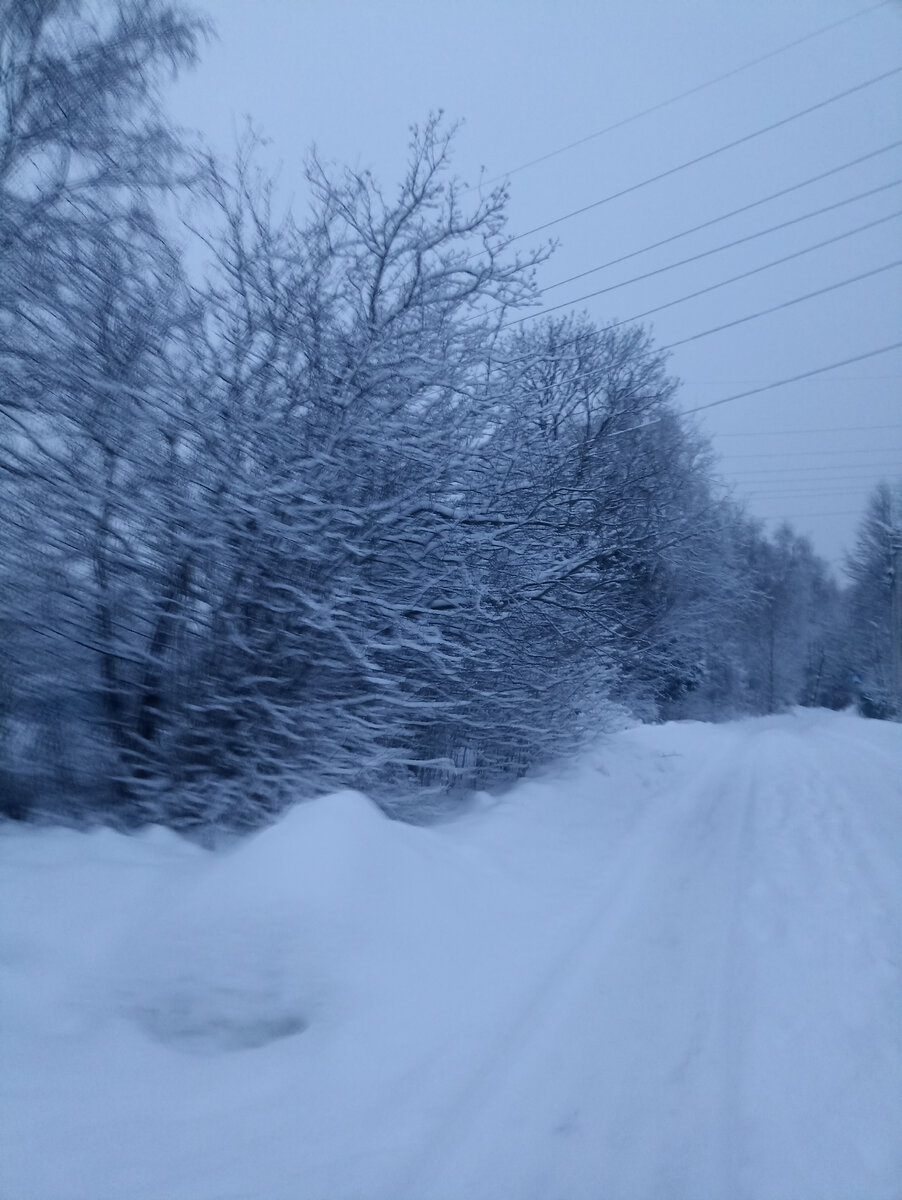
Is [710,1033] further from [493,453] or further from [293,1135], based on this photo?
[493,453]

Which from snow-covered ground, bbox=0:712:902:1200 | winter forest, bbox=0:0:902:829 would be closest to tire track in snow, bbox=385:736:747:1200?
snow-covered ground, bbox=0:712:902:1200

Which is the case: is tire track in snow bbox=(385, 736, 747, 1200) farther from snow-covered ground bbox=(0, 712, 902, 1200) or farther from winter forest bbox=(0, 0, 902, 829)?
winter forest bbox=(0, 0, 902, 829)

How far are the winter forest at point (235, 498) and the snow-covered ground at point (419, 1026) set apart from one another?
1.21 metres

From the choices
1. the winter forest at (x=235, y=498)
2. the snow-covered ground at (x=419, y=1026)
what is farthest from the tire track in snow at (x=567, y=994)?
the winter forest at (x=235, y=498)

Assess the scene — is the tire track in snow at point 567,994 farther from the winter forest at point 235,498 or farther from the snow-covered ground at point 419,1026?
the winter forest at point 235,498

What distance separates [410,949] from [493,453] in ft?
18.0

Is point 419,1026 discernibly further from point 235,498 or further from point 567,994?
point 235,498

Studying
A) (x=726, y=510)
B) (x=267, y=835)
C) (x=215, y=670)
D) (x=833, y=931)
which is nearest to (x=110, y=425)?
(x=215, y=670)

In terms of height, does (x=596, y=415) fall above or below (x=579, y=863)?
above

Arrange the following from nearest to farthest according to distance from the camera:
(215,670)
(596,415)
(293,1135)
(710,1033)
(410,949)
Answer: (293,1135)
(710,1033)
(410,949)
(215,670)
(596,415)

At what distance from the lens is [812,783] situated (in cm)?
1366

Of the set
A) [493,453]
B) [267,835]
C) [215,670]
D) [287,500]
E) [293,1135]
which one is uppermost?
[493,453]

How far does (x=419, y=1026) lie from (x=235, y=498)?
14.6 ft

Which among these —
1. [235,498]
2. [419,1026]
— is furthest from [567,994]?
[235,498]
